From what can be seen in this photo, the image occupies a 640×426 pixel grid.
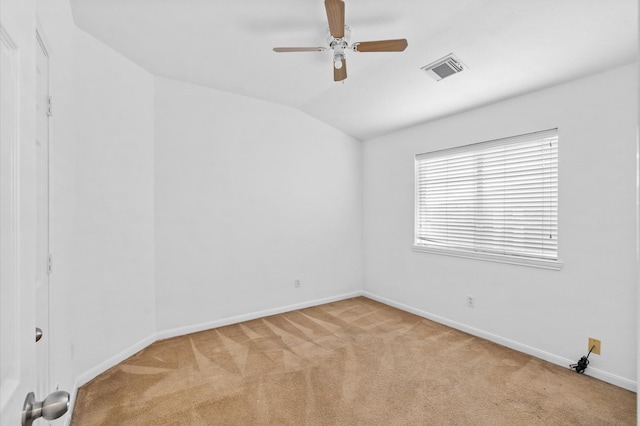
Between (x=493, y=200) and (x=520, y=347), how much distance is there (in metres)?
1.43

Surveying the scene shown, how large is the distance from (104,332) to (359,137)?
3.83 metres

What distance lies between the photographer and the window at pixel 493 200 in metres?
2.76

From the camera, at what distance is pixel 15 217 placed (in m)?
0.58

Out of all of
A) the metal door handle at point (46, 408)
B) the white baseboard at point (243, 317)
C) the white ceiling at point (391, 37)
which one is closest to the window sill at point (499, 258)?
the white baseboard at point (243, 317)

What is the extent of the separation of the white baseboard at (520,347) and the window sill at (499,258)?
0.76 meters

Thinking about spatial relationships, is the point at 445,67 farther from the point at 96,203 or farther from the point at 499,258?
the point at 96,203

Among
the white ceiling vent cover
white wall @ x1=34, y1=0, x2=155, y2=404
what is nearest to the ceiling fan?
the white ceiling vent cover

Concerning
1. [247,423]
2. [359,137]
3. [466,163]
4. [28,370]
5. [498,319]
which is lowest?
[247,423]

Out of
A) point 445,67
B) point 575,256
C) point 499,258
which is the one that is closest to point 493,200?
point 499,258

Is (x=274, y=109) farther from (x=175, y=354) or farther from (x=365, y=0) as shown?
(x=175, y=354)

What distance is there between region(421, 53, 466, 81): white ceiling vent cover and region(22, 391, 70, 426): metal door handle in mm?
3010

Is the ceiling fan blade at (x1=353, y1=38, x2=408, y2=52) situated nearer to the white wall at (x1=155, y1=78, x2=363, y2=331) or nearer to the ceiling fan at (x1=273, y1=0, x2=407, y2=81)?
the ceiling fan at (x1=273, y1=0, x2=407, y2=81)

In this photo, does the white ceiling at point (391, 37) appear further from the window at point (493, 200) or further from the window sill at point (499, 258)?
the window sill at point (499, 258)

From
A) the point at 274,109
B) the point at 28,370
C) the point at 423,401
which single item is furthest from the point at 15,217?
the point at 274,109
